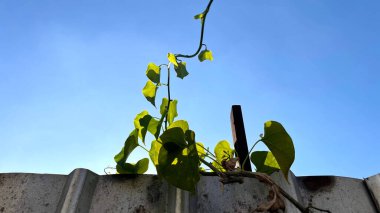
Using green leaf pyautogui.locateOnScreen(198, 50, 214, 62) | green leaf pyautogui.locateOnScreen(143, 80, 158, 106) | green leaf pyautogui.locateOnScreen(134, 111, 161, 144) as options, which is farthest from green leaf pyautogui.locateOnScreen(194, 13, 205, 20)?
green leaf pyautogui.locateOnScreen(134, 111, 161, 144)

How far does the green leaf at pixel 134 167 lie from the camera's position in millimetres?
698

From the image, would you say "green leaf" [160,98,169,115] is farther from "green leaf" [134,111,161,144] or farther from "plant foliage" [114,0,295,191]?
"green leaf" [134,111,161,144]

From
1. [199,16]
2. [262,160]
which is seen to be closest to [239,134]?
[262,160]

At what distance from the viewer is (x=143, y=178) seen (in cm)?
63

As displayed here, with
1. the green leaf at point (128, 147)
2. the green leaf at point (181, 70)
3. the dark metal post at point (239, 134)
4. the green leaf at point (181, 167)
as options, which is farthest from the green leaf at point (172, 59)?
the green leaf at point (181, 167)

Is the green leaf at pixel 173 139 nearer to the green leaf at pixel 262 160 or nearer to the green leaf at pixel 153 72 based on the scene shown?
the green leaf at pixel 262 160

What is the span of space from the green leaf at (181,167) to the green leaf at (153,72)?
398 mm

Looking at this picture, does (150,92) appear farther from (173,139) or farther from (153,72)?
(173,139)

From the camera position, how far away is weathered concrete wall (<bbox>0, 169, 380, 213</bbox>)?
568 millimetres

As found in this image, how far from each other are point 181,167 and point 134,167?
0.19 meters

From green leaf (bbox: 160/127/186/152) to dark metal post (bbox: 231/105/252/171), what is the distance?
294 mm

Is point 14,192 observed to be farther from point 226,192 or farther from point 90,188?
point 226,192

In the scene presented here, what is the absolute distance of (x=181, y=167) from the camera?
57 cm

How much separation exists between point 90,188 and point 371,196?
583 millimetres
